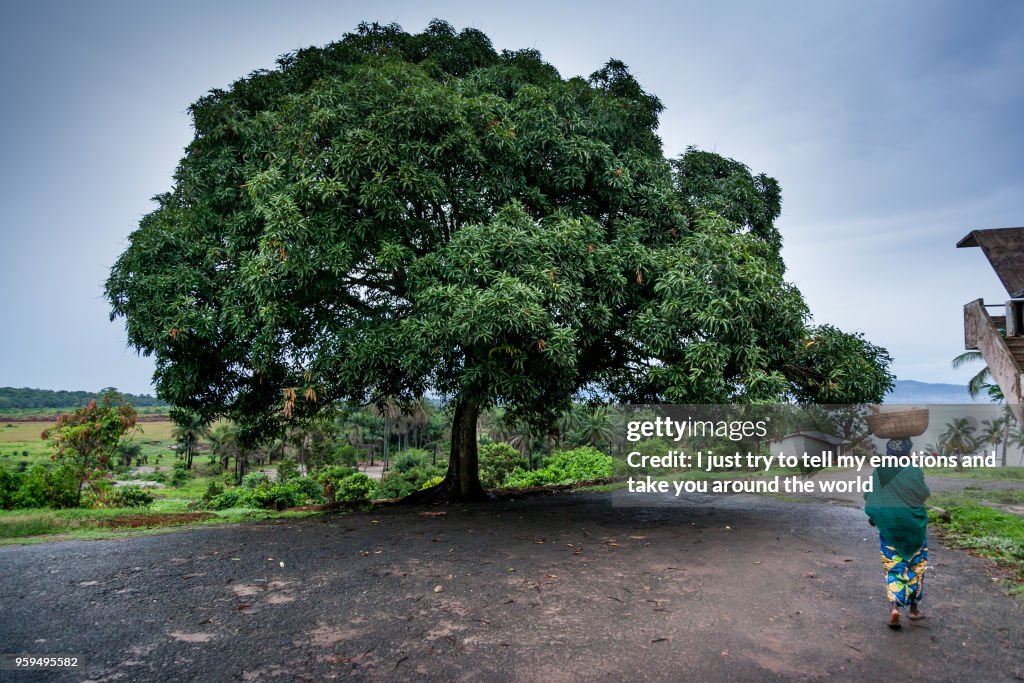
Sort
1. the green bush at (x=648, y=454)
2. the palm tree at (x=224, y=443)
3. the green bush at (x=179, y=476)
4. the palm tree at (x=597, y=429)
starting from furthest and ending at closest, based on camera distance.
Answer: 1. the palm tree at (x=224, y=443)
2. the green bush at (x=179, y=476)
3. the palm tree at (x=597, y=429)
4. the green bush at (x=648, y=454)

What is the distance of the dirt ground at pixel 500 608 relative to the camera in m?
4.29

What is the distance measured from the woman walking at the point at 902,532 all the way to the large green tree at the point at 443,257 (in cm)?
293

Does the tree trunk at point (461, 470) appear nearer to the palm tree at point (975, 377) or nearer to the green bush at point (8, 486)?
the green bush at point (8, 486)

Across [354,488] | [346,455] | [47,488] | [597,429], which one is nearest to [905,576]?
[47,488]

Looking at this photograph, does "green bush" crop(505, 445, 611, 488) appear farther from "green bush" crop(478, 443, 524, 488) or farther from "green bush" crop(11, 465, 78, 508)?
"green bush" crop(11, 465, 78, 508)

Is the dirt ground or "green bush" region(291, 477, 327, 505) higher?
the dirt ground

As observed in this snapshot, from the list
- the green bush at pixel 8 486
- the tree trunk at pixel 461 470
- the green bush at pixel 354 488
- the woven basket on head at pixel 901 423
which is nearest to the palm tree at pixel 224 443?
the green bush at pixel 354 488

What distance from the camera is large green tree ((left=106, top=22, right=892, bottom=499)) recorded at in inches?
334

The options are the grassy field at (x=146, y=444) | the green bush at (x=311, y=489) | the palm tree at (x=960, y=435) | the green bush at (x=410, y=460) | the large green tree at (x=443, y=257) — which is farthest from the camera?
the grassy field at (x=146, y=444)

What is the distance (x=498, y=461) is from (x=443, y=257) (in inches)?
901

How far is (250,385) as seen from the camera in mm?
11586

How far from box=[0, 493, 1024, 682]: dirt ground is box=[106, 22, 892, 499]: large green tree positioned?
2.32 metres

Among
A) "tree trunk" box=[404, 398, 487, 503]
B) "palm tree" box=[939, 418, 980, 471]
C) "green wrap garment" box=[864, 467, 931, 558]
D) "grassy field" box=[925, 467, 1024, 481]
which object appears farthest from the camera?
"palm tree" box=[939, 418, 980, 471]

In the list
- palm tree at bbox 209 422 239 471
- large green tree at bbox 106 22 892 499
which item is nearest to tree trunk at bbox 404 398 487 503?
large green tree at bbox 106 22 892 499
